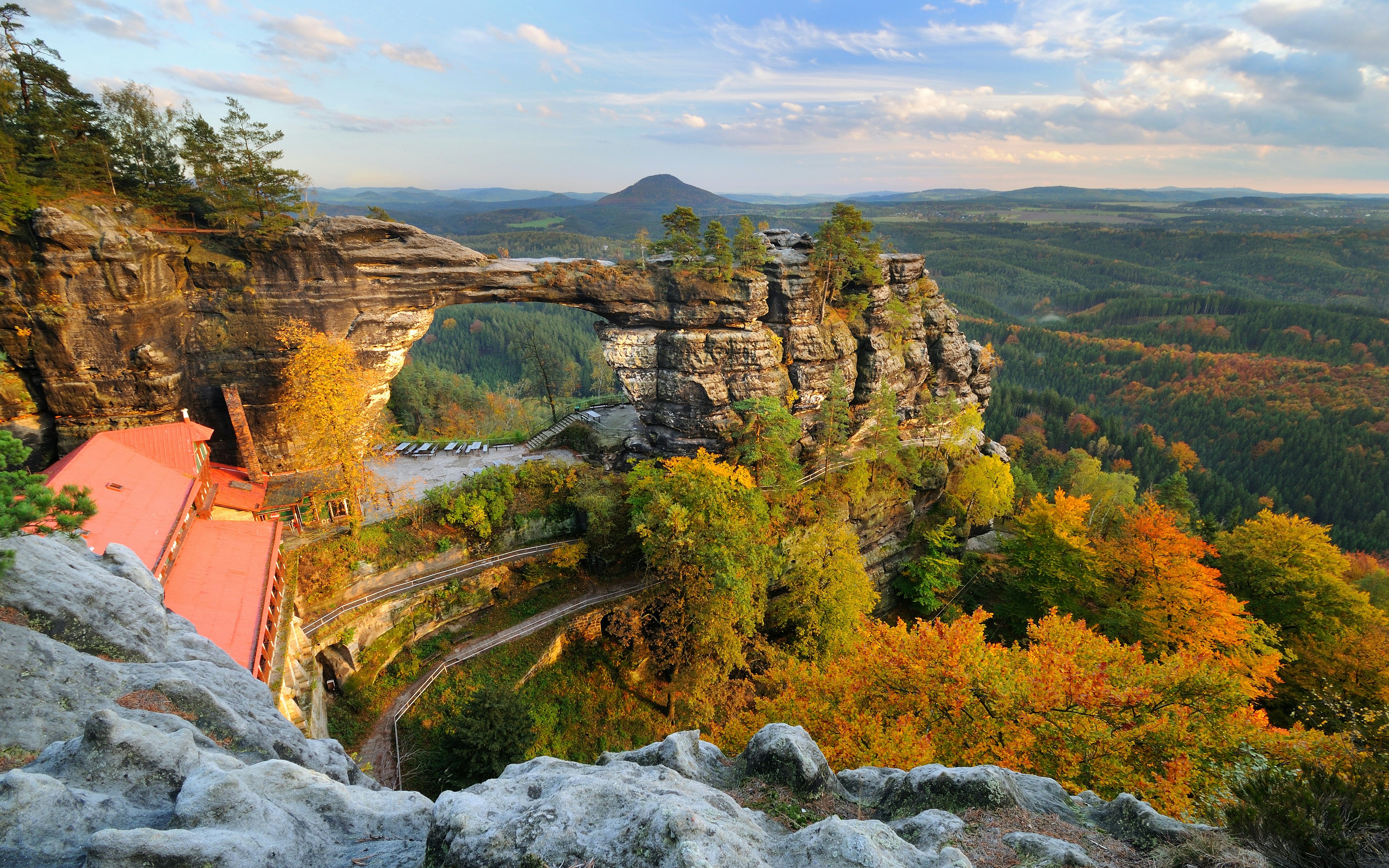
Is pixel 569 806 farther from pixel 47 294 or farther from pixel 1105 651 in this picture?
pixel 47 294

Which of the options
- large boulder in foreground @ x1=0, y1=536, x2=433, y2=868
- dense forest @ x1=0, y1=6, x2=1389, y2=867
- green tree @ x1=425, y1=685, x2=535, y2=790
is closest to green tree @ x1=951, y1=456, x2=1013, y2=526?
dense forest @ x1=0, y1=6, x2=1389, y2=867

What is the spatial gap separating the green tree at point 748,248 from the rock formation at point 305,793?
90.0 feet

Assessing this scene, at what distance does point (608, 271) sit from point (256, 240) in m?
16.4

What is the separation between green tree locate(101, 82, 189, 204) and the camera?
2202 centimetres

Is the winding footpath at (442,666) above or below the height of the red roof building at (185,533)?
below

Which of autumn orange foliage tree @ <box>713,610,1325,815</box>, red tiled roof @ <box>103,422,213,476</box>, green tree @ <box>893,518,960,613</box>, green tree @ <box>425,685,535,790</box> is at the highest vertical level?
red tiled roof @ <box>103,422,213,476</box>

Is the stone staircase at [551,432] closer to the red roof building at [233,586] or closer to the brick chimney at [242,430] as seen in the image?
the brick chimney at [242,430]

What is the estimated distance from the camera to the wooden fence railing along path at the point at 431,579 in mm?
21859

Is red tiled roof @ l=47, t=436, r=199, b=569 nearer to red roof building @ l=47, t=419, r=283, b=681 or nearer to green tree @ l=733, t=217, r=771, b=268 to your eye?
red roof building @ l=47, t=419, r=283, b=681

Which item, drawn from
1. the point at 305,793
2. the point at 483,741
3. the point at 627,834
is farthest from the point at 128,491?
the point at 627,834

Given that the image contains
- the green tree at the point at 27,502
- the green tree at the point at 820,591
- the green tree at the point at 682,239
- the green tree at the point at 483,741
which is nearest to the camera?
the green tree at the point at 27,502

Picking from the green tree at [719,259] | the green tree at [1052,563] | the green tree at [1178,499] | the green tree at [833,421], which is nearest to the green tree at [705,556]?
the green tree at [833,421]

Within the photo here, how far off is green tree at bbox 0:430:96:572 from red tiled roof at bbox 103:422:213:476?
38.0ft

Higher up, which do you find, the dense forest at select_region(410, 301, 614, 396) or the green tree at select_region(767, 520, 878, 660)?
the dense forest at select_region(410, 301, 614, 396)
